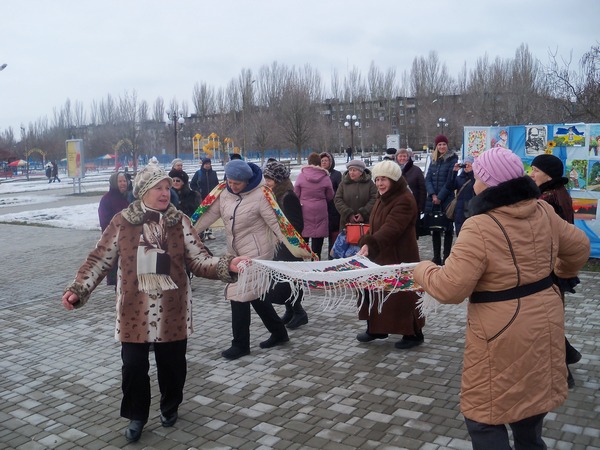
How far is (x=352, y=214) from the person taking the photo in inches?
301

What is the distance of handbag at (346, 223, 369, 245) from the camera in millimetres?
6613

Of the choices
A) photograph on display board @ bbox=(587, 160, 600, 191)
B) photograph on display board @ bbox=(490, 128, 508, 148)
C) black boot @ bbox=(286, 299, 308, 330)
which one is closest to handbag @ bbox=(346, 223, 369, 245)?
black boot @ bbox=(286, 299, 308, 330)

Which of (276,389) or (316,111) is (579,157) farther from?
(316,111)

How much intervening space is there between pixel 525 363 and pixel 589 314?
466cm

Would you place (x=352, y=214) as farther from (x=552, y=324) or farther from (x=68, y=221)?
(x=68, y=221)

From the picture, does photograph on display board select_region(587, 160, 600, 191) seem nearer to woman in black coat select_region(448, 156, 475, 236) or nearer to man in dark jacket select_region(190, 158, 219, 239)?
woman in black coat select_region(448, 156, 475, 236)

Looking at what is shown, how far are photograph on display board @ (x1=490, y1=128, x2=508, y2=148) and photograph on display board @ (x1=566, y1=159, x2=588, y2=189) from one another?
1144mm

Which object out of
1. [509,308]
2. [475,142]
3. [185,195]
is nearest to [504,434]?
[509,308]

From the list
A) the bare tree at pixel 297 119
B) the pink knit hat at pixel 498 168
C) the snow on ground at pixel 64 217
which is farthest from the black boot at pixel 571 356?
the bare tree at pixel 297 119

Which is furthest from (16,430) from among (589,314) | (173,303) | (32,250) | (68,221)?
(68,221)

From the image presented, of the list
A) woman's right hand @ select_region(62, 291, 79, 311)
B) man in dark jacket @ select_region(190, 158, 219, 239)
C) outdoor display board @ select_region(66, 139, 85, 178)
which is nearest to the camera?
woman's right hand @ select_region(62, 291, 79, 311)

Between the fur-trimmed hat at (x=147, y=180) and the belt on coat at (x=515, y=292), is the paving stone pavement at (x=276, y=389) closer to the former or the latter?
the belt on coat at (x=515, y=292)

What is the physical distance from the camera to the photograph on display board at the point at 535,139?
33.0 ft

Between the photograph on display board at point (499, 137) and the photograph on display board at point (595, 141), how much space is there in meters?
1.40
